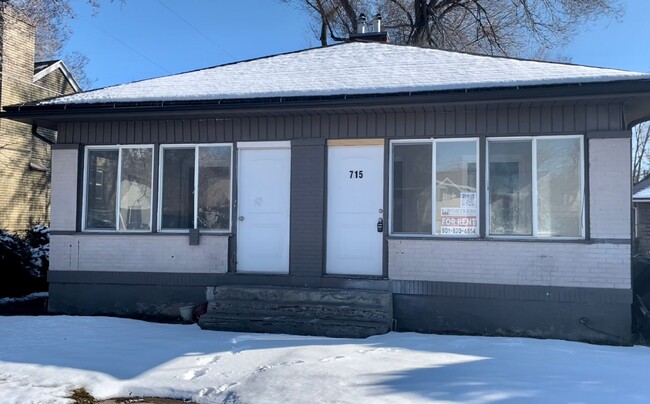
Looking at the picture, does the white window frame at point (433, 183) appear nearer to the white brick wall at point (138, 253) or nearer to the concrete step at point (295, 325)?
the concrete step at point (295, 325)

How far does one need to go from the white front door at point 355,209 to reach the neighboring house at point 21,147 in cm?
1339

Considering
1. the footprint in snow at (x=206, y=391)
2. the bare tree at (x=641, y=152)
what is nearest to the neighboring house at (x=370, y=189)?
the footprint in snow at (x=206, y=391)

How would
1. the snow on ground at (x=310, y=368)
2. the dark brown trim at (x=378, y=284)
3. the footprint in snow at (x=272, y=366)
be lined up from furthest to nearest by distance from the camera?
the dark brown trim at (x=378, y=284) → the footprint in snow at (x=272, y=366) → the snow on ground at (x=310, y=368)

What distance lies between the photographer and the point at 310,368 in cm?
562

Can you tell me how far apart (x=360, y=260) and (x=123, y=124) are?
15.1 ft

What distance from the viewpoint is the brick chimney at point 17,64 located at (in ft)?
61.8

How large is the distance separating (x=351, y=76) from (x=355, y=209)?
2193 millimetres

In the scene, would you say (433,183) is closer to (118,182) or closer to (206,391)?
(206,391)

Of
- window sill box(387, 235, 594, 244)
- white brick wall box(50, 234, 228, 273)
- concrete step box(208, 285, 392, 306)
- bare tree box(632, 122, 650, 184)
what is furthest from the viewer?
bare tree box(632, 122, 650, 184)

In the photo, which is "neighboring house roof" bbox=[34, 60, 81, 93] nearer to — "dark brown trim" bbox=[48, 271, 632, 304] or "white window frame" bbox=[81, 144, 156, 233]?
"white window frame" bbox=[81, 144, 156, 233]

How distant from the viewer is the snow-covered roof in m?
7.41

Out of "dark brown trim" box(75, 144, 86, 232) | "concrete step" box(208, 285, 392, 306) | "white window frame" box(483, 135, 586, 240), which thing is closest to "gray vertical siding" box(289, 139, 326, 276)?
"concrete step" box(208, 285, 392, 306)

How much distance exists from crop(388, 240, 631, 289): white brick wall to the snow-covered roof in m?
2.26

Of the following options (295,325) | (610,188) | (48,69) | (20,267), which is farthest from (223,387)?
(48,69)
